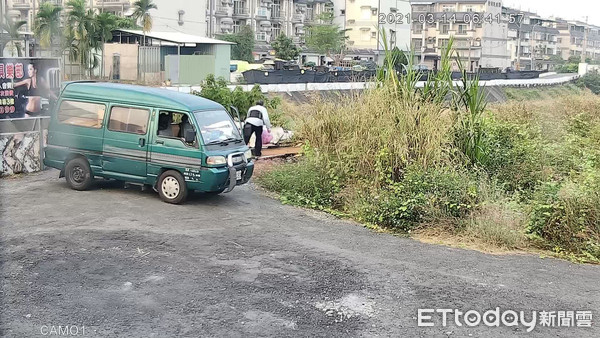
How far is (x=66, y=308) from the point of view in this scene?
6.46 metres

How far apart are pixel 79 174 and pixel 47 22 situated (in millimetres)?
4103

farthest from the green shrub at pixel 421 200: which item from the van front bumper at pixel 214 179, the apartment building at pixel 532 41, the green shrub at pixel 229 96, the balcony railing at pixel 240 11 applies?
the apartment building at pixel 532 41

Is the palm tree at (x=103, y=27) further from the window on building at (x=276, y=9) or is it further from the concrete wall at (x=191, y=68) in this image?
the window on building at (x=276, y=9)

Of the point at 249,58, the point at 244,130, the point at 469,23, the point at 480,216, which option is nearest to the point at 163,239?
the point at 480,216

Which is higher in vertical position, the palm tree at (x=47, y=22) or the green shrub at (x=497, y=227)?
the palm tree at (x=47, y=22)

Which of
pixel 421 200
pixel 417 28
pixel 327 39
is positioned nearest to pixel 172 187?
pixel 421 200

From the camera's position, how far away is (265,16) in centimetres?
6644

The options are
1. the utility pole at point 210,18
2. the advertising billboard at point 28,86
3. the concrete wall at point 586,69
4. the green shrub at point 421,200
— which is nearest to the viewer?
the green shrub at point 421,200

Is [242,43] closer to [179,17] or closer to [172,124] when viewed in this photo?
[179,17]

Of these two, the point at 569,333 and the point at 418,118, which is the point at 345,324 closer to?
the point at 569,333

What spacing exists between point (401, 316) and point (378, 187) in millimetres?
4861

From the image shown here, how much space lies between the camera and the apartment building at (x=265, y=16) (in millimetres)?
61906

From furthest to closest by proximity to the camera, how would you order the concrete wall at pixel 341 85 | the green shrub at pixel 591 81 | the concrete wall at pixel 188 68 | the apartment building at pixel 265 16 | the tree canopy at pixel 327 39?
the tree canopy at pixel 327 39 → the apartment building at pixel 265 16 → the green shrub at pixel 591 81 → the concrete wall at pixel 188 68 → the concrete wall at pixel 341 85

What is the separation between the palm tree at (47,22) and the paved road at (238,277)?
8.40 ft
